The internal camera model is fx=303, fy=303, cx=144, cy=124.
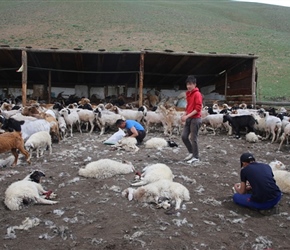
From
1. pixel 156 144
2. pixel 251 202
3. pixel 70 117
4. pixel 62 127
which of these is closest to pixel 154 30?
pixel 70 117

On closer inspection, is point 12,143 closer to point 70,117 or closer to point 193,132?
point 193,132

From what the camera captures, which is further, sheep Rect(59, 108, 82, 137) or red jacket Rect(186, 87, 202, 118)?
sheep Rect(59, 108, 82, 137)

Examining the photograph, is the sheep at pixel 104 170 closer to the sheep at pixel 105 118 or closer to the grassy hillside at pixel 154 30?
the sheep at pixel 105 118

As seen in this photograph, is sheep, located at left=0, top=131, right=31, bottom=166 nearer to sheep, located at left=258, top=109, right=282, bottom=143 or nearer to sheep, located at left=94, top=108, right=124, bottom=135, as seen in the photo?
sheep, located at left=94, top=108, right=124, bottom=135

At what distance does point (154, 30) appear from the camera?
50.4 meters

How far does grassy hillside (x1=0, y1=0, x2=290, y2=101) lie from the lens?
37906mm

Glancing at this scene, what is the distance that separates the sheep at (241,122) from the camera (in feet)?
35.6

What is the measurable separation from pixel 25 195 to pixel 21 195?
5 cm

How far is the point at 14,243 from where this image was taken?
11.3 feet

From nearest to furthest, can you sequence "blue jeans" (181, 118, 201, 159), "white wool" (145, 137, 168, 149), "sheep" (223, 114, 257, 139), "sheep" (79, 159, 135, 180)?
1. "sheep" (79, 159, 135, 180)
2. "blue jeans" (181, 118, 201, 159)
3. "white wool" (145, 137, 168, 149)
4. "sheep" (223, 114, 257, 139)

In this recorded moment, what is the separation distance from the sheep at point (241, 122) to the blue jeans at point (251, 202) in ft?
21.7

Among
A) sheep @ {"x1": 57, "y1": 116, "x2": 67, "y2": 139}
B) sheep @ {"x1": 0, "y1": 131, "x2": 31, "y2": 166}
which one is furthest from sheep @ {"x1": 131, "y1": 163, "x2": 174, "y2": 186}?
sheep @ {"x1": 57, "y1": 116, "x2": 67, "y2": 139}

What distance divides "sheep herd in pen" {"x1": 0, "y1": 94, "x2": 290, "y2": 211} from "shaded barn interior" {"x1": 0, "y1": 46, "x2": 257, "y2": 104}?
242 cm

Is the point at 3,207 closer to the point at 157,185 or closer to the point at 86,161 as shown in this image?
the point at 157,185
